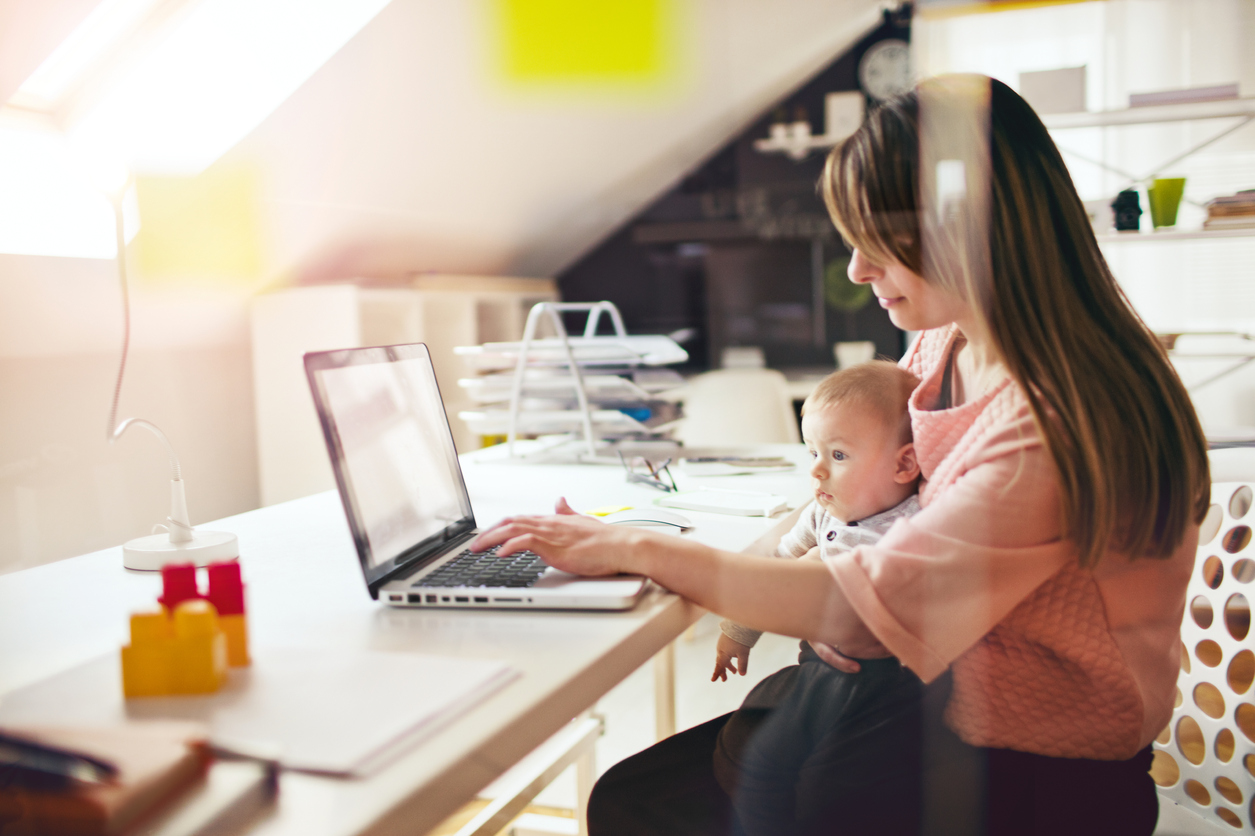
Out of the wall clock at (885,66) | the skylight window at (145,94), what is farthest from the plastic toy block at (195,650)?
the wall clock at (885,66)

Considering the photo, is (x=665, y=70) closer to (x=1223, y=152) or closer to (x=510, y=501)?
(x=1223, y=152)

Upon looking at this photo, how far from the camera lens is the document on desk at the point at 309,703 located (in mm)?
536

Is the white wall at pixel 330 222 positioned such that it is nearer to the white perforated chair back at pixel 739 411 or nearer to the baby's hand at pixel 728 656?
the baby's hand at pixel 728 656

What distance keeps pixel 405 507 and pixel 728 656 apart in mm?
437

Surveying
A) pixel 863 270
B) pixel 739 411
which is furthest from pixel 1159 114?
pixel 863 270

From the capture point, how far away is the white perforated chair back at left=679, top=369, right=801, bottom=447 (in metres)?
3.02

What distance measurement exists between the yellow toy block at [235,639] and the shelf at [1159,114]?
8.63ft

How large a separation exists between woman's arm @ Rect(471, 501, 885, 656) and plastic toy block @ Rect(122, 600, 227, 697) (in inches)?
11.5

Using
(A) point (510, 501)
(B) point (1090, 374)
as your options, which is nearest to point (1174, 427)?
(B) point (1090, 374)

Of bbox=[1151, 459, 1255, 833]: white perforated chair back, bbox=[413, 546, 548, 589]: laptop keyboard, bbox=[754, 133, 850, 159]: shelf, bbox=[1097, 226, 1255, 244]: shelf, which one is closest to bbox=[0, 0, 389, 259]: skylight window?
bbox=[413, 546, 548, 589]: laptop keyboard

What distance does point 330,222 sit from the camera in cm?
266

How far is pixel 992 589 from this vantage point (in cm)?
72

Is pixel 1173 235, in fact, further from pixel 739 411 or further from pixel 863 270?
pixel 863 270

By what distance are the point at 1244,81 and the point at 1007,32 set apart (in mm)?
908
